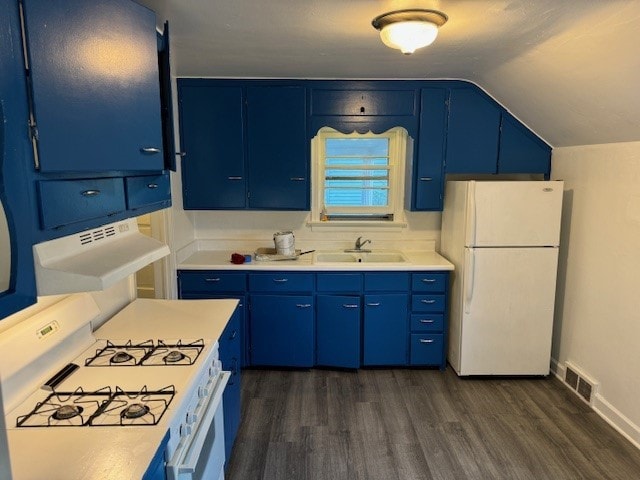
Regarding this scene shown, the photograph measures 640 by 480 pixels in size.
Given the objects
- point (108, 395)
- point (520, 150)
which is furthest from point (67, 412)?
point (520, 150)

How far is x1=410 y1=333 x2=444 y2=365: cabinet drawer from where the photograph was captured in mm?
3416

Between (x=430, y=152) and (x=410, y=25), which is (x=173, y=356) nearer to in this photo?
(x=410, y=25)

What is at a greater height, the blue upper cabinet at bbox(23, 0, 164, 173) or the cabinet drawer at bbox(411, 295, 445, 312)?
the blue upper cabinet at bbox(23, 0, 164, 173)

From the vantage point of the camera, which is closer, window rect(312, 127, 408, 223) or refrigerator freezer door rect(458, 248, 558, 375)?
refrigerator freezer door rect(458, 248, 558, 375)

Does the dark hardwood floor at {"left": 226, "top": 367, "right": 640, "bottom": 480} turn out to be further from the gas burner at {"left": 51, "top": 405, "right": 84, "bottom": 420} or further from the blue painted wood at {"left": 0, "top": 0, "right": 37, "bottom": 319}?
the blue painted wood at {"left": 0, "top": 0, "right": 37, "bottom": 319}

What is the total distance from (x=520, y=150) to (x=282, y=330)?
2.41 metres

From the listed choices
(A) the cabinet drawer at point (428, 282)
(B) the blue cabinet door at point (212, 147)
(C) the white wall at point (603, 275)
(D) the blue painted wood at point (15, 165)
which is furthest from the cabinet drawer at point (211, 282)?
(C) the white wall at point (603, 275)

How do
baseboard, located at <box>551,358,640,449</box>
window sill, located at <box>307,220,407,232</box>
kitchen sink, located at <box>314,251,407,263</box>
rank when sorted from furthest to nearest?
window sill, located at <box>307,220,407,232</box>, kitchen sink, located at <box>314,251,407,263</box>, baseboard, located at <box>551,358,640,449</box>

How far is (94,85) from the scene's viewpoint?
133 cm

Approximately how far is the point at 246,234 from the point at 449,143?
1.92m

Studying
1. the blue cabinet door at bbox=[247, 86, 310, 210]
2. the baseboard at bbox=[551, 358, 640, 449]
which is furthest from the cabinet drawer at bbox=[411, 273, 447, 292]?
the baseboard at bbox=[551, 358, 640, 449]

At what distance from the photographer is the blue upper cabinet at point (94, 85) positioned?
1103mm

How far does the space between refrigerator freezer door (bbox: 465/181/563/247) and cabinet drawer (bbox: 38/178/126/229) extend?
7.94 feet

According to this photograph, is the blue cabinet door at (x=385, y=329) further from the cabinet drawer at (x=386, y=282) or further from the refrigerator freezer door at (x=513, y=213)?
the refrigerator freezer door at (x=513, y=213)
